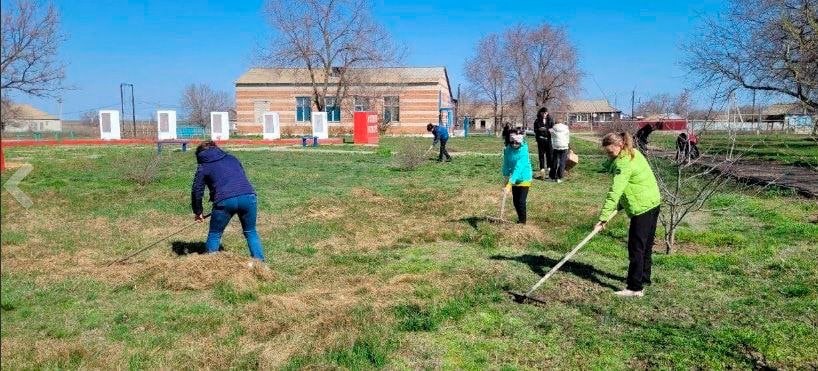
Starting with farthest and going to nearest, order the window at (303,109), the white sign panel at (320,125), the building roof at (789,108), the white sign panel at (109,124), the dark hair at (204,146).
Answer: the window at (303,109) → the white sign panel at (320,125) → the white sign panel at (109,124) → the building roof at (789,108) → the dark hair at (204,146)

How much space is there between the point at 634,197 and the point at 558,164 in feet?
27.7

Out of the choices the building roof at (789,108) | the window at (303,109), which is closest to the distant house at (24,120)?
the window at (303,109)

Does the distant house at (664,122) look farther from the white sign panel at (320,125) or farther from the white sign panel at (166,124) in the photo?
the white sign panel at (166,124)

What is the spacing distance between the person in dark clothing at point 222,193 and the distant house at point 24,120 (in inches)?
62.4

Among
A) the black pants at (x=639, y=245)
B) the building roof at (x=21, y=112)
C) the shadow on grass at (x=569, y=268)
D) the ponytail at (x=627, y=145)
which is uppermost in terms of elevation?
the building roof at (x=21, y=112)

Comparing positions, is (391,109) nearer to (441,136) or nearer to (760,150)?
(760,150)

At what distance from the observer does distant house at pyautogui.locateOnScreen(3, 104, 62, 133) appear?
10.6 feet

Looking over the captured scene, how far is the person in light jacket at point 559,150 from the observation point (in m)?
12.9

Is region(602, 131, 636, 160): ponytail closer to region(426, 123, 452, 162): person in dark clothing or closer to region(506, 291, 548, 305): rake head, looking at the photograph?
region(506, 291, 548, 305): rake head

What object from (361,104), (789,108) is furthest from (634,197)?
(361,104)

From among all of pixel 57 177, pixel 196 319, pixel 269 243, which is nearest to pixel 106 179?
pixel 57 177

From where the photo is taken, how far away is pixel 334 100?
50.9 m

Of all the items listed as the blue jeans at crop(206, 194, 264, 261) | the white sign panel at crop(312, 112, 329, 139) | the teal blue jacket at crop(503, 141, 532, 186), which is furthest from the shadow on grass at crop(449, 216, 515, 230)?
the white sign panel at crop(312, 112, 329, 139)

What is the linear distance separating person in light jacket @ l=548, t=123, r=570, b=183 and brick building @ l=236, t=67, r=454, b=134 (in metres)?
37.4
